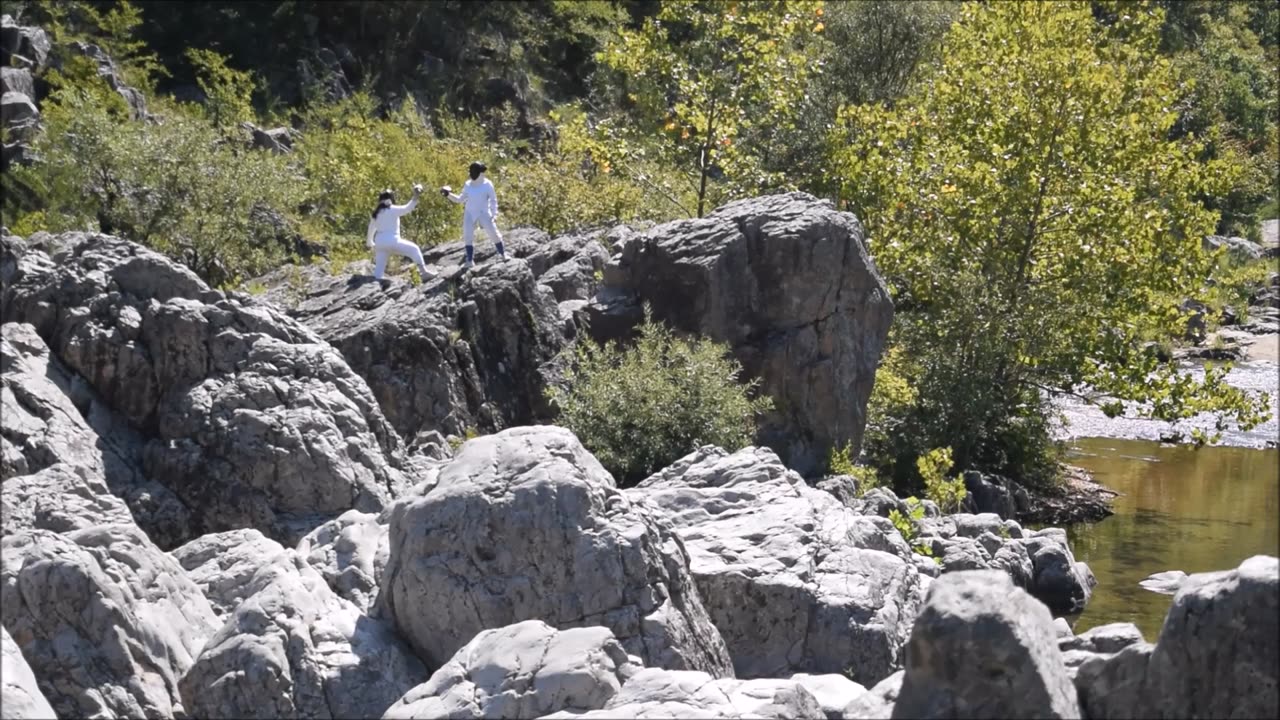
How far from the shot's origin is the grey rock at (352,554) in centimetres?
1396

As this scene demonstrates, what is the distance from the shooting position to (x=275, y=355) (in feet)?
59.0

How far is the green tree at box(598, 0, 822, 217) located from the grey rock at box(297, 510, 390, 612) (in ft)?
55.4

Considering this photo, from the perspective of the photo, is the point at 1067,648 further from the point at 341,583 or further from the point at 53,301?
the point at 53,301

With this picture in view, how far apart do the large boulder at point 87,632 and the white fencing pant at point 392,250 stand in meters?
11.1

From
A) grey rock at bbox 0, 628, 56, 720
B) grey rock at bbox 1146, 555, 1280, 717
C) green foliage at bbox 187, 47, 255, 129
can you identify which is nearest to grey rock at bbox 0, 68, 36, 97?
green foliage at bbox 187, 47, 255, 129

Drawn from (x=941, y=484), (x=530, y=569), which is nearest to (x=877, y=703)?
(x=530, y=569)

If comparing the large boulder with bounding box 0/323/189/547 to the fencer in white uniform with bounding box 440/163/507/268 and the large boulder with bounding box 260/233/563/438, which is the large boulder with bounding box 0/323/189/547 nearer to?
the large boulder with bounding box 260/233/563/438

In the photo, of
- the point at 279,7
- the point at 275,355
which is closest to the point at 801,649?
the point at 275,355

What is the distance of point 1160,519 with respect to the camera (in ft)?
81.5

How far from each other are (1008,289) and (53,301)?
1552cm

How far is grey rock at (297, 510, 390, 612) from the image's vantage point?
1396 centimetres

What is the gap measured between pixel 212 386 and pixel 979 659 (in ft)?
36.6

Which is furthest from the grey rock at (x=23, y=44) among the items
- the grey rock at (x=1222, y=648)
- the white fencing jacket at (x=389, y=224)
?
the grey rock at (x=1222, y=648)

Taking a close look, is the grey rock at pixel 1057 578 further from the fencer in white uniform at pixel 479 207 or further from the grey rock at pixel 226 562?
the grey rock at pixel 226 562
